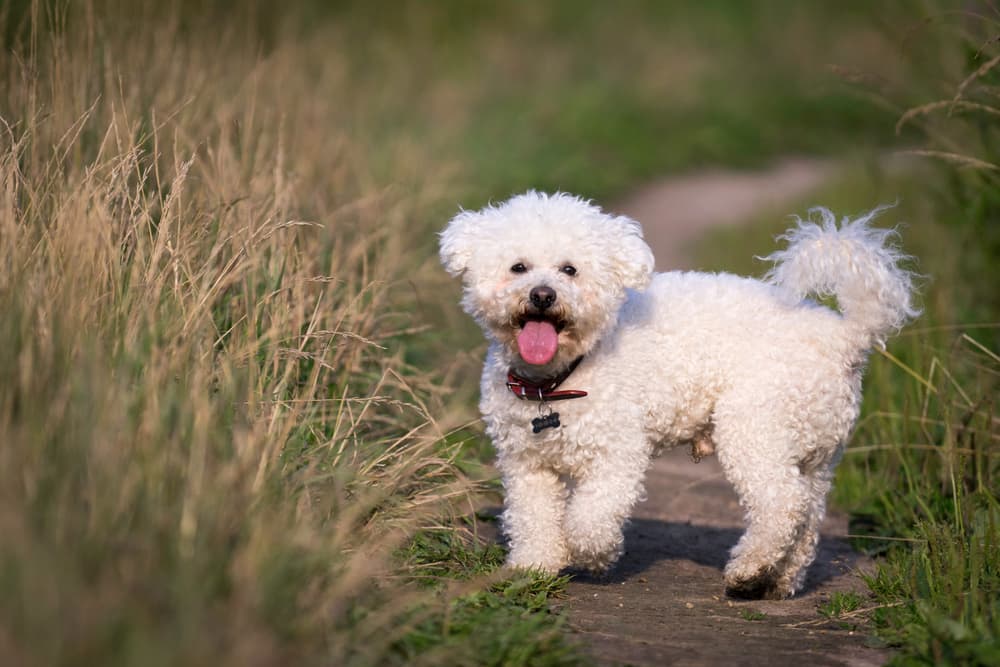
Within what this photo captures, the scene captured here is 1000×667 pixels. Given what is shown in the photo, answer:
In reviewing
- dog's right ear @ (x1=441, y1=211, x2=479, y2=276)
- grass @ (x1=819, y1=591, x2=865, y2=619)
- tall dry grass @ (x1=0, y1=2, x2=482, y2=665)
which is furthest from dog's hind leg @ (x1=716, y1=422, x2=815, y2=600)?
dog's right ear @ (x1=441, y1=211, x2=479, y2=276)

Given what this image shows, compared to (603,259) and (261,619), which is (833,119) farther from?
(261,619)

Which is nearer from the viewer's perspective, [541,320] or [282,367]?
[541,320]

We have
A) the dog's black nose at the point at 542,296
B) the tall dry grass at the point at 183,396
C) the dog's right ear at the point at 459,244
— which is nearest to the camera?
the tall dry grass at the point at 183,396

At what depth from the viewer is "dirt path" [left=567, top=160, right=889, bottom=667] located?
420cm

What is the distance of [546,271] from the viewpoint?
193 inches

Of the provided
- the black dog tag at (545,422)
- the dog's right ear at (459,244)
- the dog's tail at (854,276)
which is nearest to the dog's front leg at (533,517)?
the black dog tag at (545,422)

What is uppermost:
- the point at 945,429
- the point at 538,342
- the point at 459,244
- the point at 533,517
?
the point at 459,244

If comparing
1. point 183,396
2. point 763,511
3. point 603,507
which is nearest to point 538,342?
point 603,507

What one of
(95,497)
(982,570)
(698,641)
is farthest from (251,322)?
(982,570)

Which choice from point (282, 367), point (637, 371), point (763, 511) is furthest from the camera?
point (282, 367)

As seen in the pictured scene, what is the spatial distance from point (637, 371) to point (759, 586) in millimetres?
1040

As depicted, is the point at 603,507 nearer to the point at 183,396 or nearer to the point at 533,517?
the point at 533,517

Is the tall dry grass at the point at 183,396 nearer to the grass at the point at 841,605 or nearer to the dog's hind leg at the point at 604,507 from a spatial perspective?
the dog's hind leg at the point at 604,507

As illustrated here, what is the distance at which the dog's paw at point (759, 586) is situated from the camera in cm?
495
